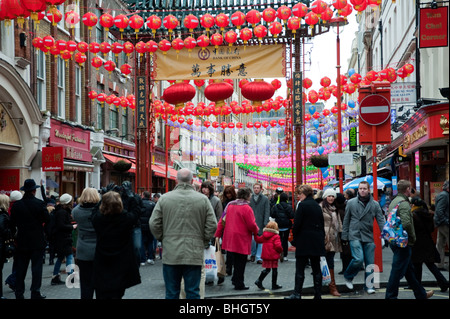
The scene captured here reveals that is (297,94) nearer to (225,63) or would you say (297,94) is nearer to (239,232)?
(225,63)

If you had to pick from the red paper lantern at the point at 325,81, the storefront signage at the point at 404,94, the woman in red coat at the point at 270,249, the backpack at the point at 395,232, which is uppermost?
the red paper lantern at the point at 325,81

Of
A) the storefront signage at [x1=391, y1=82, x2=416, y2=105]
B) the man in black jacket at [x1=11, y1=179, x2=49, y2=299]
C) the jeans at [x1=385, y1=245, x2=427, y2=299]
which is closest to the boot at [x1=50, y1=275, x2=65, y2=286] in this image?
the man in black jacket at [x1=11, y1=179, x2=49, y2=299]

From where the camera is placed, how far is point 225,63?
18438mm

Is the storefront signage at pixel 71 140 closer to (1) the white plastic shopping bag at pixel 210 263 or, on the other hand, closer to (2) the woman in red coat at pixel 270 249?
(1) the white plastic shopping bag at pixel 210 263

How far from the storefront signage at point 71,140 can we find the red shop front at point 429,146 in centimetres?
1294

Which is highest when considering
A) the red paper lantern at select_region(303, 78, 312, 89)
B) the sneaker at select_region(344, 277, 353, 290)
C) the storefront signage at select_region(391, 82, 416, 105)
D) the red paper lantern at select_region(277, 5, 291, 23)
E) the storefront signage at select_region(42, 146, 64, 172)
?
the red paper lantern at select_region(277, 5, 291, 23)

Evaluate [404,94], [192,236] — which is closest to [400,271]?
[192,236]

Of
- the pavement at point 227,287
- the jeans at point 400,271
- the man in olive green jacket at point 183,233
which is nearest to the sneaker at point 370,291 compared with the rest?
the pavement at point 227,287

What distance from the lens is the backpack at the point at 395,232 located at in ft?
27.7

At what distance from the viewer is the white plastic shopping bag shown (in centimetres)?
1030

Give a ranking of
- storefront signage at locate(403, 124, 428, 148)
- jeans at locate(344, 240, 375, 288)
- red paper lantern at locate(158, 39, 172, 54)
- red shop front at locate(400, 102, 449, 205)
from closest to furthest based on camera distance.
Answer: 1. jeans at locate(344, 240, 375, 288)
2. red shop front at locate(400, 102, 449, 205)
3. storefront signage at locate(403, 124, 428, 148)
4. red paper lantern at locate(158, 39, 172, 54)

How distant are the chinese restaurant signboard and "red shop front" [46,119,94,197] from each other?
22.6ft

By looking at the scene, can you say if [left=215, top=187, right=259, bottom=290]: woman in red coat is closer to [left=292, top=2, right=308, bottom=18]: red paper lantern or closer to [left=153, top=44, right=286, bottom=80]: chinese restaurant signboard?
[left=292, top=2, right=308, bottom=18]: red paper lantern

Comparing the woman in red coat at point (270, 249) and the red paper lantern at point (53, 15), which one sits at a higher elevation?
the red paper lantern at point (53, 15)
